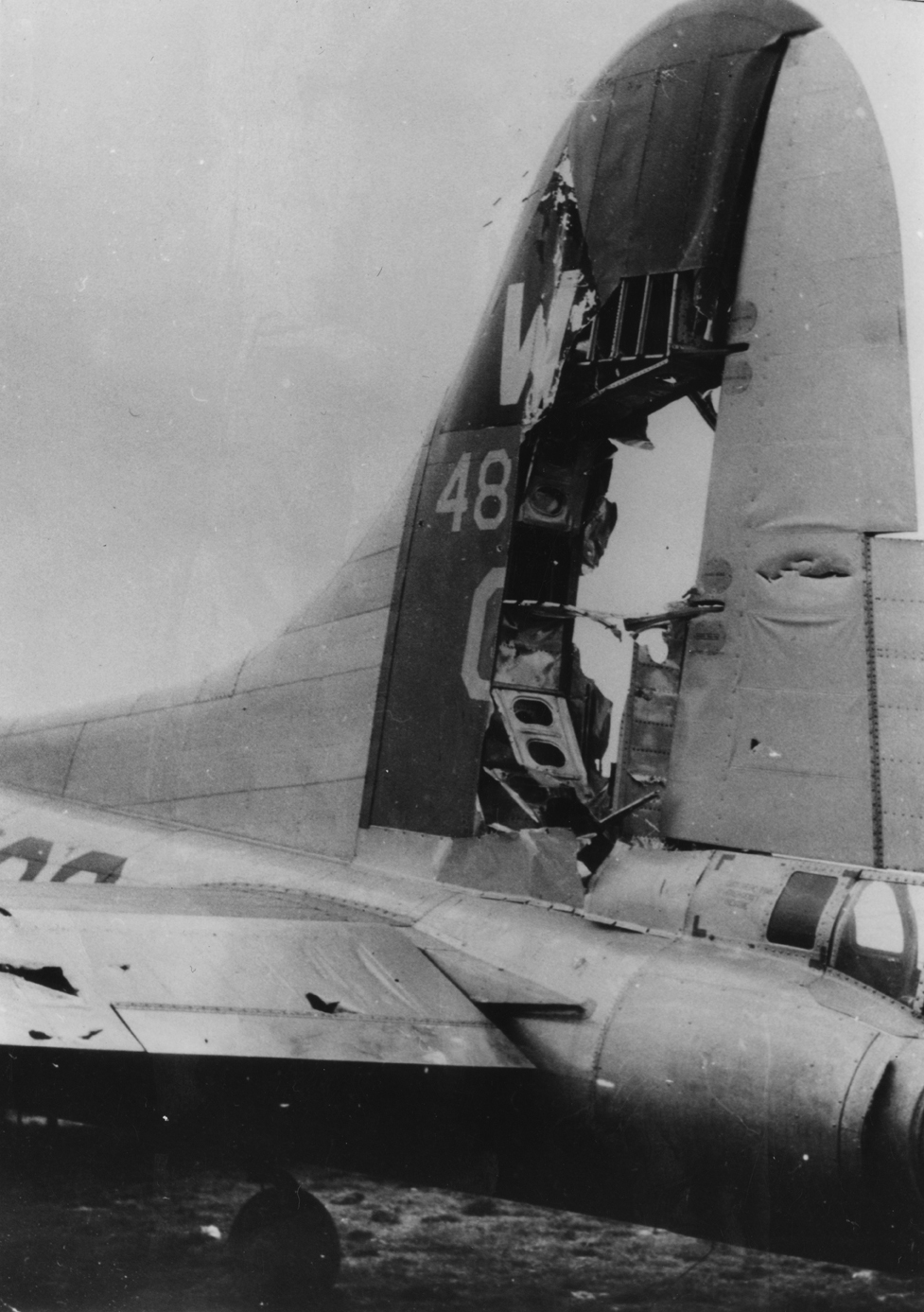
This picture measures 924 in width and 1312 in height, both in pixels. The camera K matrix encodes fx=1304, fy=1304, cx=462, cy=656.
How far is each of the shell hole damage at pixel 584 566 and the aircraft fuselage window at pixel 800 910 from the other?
4.01 feet

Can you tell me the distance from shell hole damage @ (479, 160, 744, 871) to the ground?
1.87 meters

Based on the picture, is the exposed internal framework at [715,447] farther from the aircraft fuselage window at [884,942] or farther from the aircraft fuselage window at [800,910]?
the aircraft fuselage window at [884,942]

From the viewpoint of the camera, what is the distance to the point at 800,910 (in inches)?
199

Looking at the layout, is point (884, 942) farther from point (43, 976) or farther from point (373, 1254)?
point (43, 976)

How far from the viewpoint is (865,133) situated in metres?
6.38

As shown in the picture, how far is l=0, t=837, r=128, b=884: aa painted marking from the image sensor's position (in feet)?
23.6

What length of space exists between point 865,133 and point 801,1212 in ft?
16.2

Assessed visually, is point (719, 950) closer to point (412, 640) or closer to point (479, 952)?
point (479, 952)

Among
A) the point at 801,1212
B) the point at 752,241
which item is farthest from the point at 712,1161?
the point at 752,241

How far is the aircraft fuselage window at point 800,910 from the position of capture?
498 cm

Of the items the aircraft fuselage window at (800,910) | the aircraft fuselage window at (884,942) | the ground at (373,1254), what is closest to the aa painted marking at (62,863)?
the ground at (373,1254)

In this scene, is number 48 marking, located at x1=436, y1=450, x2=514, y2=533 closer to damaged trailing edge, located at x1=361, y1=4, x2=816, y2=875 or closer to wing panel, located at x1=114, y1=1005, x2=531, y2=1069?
damaged trailing edge, located at x1=361, y1=4, x2=816, y2=875

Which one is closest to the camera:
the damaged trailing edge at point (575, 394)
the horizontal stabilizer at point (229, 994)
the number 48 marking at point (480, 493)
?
the horizontal stabilizer at point (229, 994)

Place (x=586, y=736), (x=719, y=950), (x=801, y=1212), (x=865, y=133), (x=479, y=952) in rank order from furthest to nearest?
(x=586, y=736), (x=865, y=133), (x=479, y=952), (x=719, y=950), (x=801, y=1212)
